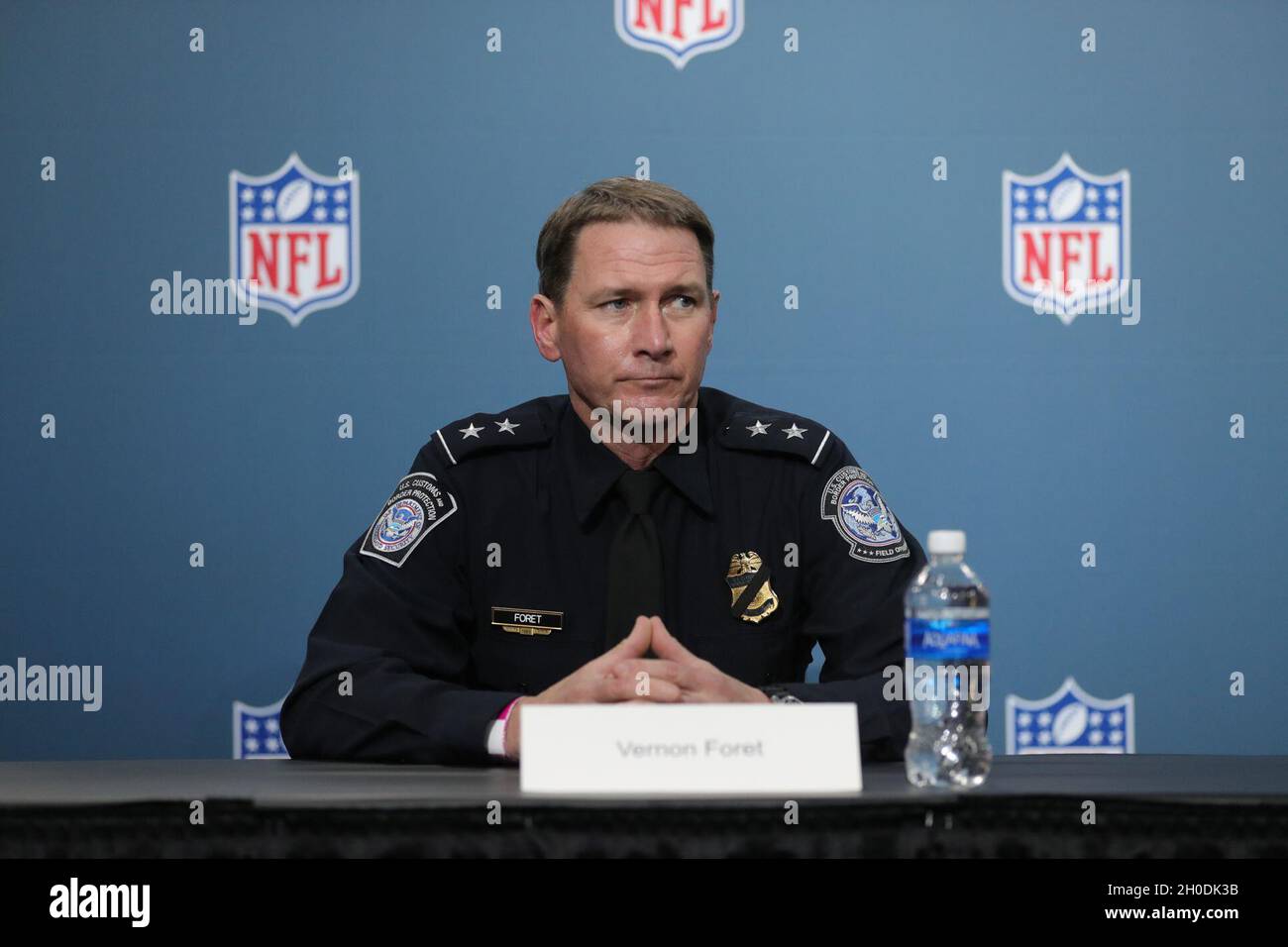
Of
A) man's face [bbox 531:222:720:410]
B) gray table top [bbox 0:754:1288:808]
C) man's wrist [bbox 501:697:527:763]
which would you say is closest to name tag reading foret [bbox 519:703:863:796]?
gray table top [bbox 0:754:1288:808]

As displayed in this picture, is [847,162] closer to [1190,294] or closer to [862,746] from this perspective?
[1190,294]

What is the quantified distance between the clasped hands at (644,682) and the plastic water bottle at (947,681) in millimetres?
225

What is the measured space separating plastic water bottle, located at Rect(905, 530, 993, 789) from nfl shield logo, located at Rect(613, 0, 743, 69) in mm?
1582

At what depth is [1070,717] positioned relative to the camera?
8.61 ft

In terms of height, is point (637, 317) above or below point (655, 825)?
above

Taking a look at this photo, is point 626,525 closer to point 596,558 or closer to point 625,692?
point 596,558

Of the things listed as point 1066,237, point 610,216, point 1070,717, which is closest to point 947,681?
point 610,216

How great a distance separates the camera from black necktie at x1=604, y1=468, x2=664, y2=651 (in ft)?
6.06

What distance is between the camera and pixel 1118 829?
1026mm

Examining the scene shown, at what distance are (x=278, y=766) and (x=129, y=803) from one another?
35 centimetres

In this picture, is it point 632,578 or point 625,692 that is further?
point 632,578

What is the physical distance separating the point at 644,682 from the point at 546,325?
2.64 ft

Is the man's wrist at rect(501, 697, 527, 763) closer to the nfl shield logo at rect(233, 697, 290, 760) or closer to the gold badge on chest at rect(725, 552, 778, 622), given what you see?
the gold badge on chest at rect(725, 552, 778, 622)

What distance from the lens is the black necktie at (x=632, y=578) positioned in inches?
72.7
